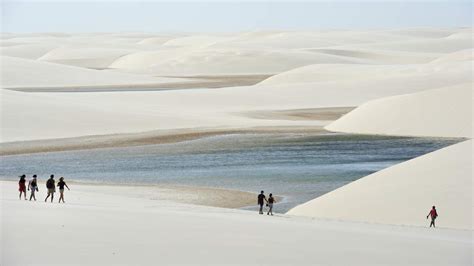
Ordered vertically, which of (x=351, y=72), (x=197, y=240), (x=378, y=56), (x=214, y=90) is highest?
(x=378, y=56)

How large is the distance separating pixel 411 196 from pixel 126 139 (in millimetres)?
21399

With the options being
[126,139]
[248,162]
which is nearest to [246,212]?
[248,162]

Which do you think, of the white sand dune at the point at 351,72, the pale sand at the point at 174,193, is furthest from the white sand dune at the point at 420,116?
the white sand dune at the point at 351,72

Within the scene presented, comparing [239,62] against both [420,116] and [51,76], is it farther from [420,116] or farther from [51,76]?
[420,116]

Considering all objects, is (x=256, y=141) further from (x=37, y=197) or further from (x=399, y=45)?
(x=399, y=45)

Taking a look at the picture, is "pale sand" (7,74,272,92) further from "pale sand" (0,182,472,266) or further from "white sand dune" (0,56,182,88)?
"pale sand" (0,182,472,266)

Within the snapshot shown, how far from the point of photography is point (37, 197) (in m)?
23.5

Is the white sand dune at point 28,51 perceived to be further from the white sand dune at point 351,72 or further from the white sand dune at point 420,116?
the white sand dune at point 420,116

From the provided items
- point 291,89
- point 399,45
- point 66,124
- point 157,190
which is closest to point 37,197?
point 157,190

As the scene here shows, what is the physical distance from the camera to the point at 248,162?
34281mm

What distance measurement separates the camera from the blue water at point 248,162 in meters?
29.7

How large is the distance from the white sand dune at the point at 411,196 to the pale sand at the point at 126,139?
55.9ft

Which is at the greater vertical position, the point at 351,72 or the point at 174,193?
the point at 351,72

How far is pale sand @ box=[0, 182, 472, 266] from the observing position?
13461 millimetres
